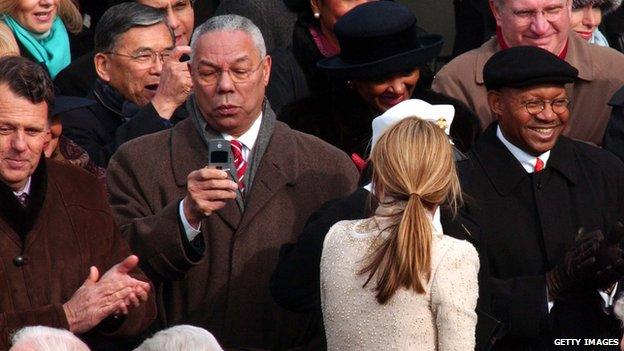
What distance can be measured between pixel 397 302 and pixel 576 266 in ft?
3.76

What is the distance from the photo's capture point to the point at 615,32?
1005cm

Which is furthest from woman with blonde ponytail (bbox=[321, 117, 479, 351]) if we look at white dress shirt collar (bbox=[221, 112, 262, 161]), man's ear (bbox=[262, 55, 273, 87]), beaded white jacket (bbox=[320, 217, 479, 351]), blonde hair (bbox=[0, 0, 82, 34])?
blonde hair (bbox=[0, 0, 82, 34])

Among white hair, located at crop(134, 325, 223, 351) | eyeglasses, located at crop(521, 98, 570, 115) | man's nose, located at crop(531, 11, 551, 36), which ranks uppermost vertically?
white hair, located at crop(134, 325, 223, 351)

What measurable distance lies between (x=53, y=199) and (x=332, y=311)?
118 centimetres

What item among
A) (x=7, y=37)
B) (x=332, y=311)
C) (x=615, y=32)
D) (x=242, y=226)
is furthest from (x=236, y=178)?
(x=615, y=32)

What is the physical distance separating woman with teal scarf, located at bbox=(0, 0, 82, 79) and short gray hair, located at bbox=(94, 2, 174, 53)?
437 mm

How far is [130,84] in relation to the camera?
7.92 meters

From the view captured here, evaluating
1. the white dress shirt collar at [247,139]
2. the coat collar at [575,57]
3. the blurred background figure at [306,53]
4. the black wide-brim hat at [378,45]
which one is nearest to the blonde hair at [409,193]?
the white dress shirt collar at [247,139]

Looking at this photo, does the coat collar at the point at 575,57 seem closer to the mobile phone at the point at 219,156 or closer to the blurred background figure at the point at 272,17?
the blurred background figure at the point at 272,17

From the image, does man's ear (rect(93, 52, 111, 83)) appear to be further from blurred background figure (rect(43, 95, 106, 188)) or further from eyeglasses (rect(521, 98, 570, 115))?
eyeglasses (rect(521, 98, 570, 115))

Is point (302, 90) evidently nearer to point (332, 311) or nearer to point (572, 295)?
point (572, 295)

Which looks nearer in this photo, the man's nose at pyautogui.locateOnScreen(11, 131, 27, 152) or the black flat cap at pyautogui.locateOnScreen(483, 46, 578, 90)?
the man's nose at pyautogui.locateOnScreen(11, 131, 27, 152)

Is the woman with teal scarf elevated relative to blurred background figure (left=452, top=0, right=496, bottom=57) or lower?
elevated

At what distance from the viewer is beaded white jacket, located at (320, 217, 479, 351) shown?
17.4 feet
